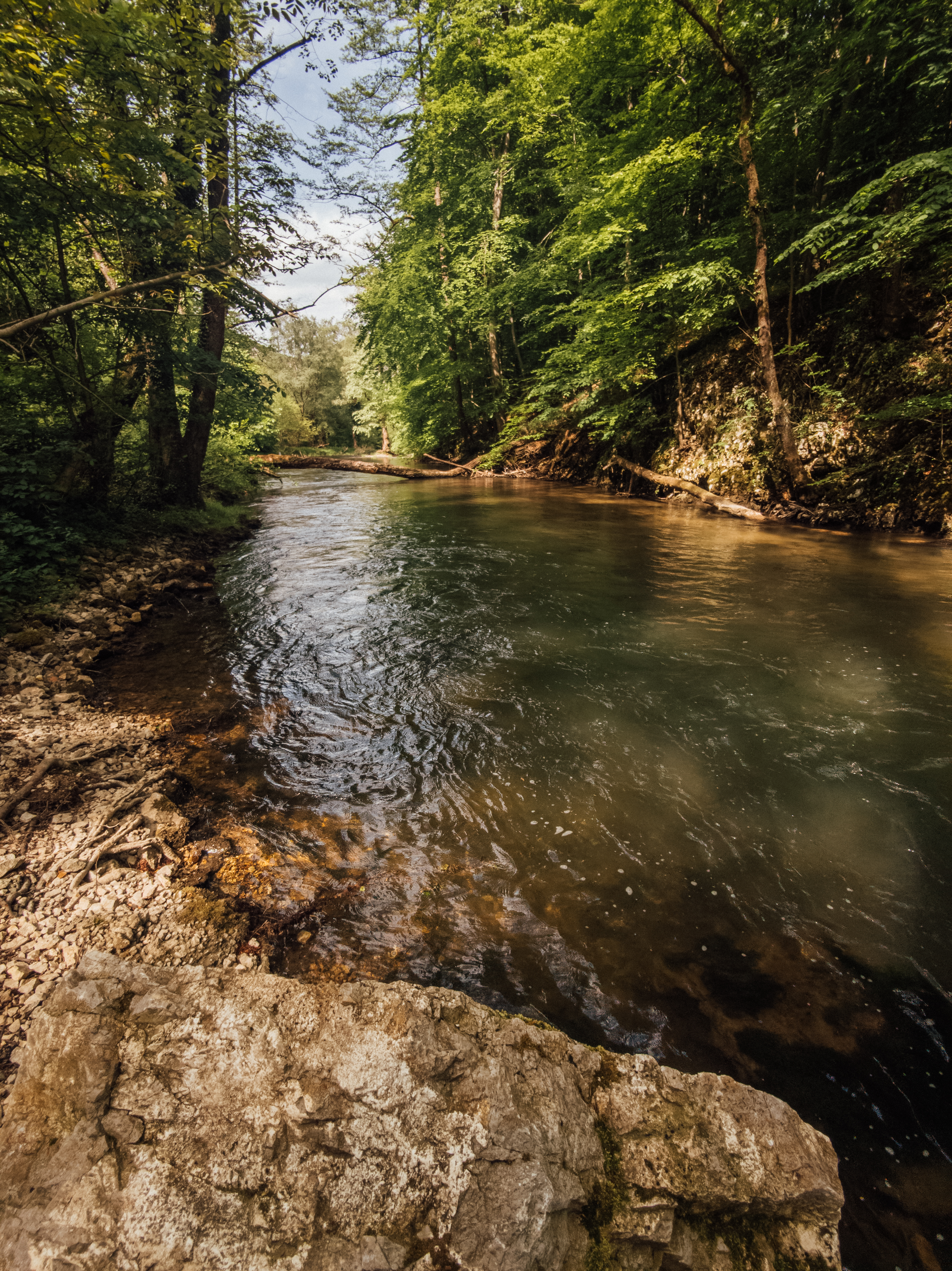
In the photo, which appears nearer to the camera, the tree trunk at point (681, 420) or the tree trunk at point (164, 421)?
the tree trunk at point (164, 421)

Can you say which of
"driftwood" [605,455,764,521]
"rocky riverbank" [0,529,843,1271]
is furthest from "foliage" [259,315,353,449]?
"rocky riverbank" [0,529,843,1271]

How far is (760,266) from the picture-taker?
36.3 feet

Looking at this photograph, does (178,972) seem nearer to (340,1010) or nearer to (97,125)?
(340,1010)

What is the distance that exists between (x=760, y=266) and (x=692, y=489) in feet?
16.8

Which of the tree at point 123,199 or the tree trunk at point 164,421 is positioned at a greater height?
the tree at point 123,199

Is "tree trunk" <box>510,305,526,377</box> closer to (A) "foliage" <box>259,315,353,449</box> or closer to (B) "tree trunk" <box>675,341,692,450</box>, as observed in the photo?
(B) "tree trunk" <box>675,341,692,450</box>

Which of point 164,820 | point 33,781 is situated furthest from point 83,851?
point 33,781

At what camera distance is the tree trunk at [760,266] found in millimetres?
10516

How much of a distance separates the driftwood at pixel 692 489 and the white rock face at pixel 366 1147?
13.0m

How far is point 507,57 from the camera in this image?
1919 cm

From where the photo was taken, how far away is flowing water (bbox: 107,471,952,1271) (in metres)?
2.12

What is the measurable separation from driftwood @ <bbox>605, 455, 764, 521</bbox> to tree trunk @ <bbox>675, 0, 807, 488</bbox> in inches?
42.9

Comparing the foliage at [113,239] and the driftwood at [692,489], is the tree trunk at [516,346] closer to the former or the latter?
the driftwood at [692,489]

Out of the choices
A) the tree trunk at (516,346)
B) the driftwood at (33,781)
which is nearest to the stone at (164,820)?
the driftwood at (33,781)
